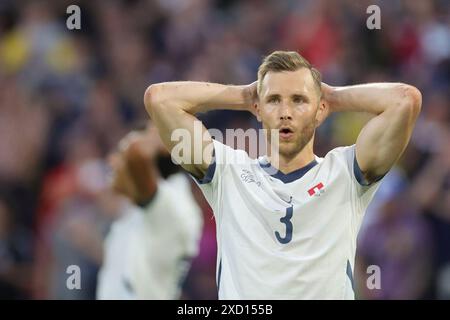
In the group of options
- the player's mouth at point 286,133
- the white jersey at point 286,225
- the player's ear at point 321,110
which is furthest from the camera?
the player's ear at point 321,110

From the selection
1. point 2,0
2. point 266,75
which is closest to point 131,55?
point 2,0

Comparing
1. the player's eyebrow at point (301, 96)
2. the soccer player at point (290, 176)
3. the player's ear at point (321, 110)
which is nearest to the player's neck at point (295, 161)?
the soccer player at point (290, 176)

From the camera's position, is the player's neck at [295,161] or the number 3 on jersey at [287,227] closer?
the number 3 on jersey at [287,227]

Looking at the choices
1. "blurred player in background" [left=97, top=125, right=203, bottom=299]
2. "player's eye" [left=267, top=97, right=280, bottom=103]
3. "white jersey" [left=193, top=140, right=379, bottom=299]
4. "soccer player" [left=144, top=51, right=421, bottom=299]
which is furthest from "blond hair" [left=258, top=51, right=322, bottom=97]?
"blurred player in background" [left=97, top=125, right=203, bottom=299]

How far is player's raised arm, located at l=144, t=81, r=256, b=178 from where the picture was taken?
179 inches

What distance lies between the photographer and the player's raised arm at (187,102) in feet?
14.9

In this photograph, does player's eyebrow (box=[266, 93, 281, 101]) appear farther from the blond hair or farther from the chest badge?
the chest badge

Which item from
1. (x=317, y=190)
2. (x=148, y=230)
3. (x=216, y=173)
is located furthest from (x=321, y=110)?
(x=148, y=230)

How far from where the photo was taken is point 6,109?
10.1m

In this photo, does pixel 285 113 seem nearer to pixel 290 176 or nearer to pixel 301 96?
pixel 301 96

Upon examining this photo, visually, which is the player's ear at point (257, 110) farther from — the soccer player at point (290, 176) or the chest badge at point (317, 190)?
the chest badge at point (317, 190)

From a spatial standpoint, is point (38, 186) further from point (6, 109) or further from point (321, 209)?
point (321, 209)

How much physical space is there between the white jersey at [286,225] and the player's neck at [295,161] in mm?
32

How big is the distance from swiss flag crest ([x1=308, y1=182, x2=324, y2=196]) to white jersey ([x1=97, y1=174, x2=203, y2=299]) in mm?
2312
